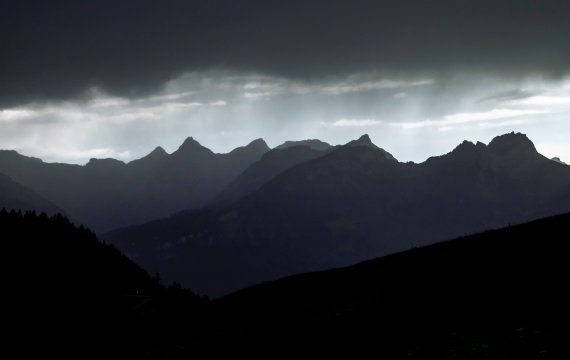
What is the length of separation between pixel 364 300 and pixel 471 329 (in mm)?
18691

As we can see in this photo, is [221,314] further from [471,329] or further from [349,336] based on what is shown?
[471,329]

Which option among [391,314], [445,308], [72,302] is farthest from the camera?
[72,302]

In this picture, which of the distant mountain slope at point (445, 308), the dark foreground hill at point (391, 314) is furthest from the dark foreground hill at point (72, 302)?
the distant mountain slope at point (445, 308)

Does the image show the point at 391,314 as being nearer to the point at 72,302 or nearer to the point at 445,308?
the point at 445,308

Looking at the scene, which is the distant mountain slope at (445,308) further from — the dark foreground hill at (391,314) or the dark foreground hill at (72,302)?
the dark foreground hill at (72,302)

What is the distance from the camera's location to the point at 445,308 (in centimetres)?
3209

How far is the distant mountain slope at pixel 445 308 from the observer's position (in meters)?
24.2

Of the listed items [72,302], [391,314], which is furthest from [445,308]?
[72,302]

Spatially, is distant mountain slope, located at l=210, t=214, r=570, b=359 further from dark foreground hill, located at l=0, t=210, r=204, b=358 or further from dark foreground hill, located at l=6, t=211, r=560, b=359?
dark foreground hill, located at l=0, t=210, r=204, b=358

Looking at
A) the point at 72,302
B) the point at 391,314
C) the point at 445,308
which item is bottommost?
the point at 72,302

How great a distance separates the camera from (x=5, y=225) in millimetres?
187375

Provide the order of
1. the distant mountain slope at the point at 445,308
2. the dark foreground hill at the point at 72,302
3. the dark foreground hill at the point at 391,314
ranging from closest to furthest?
the distant mountain slope at the point at 445,308 → the dark foreground hill at the point at 391,314 → the dark foreground hill at the point at 72,302

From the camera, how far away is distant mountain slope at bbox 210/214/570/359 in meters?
24.2

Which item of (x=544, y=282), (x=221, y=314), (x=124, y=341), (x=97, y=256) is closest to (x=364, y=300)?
(x=544, y=282)
